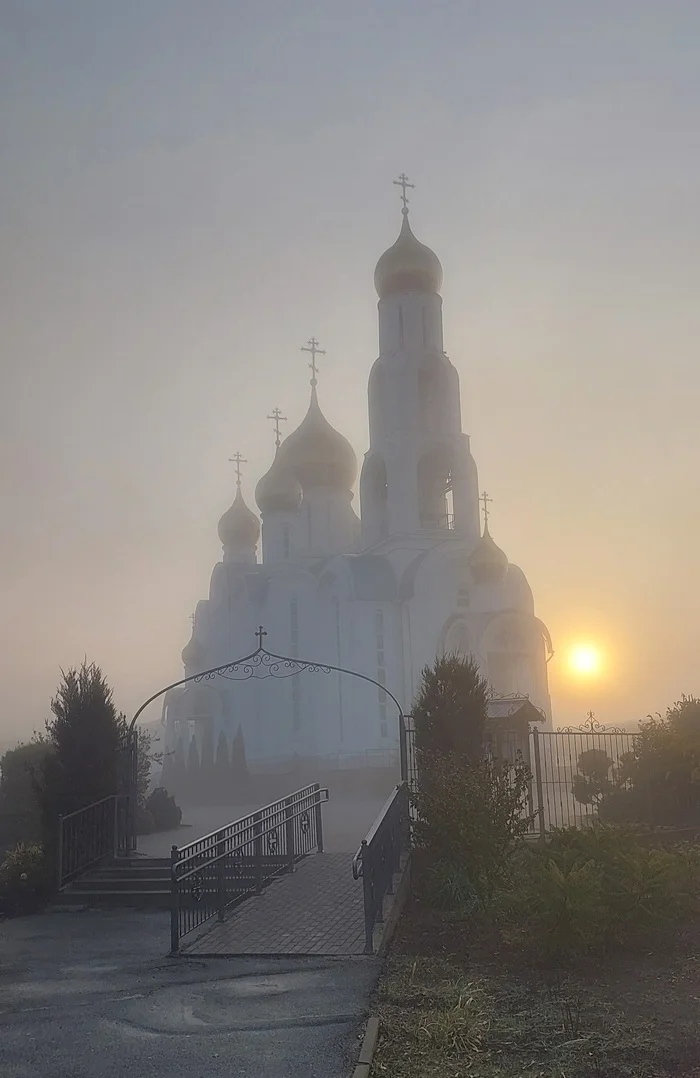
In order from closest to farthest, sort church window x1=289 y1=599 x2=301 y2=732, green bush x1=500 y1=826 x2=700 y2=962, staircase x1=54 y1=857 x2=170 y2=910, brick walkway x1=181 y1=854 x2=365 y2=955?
1. green bush x1=500 y1=826 x2=700 y2=962
2. brick walkway x1=181 y1=854 x2=365 y2=955
3. staircase x1=54 y1=857 x2=170 y2=910
4. church window x1=289 y1=599 x2=301 y2=732

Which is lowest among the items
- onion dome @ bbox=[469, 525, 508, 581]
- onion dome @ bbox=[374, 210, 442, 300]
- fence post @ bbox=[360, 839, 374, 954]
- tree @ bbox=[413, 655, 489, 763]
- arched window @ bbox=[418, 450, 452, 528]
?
fence post @ bbox=[360, 839, 374, 954]

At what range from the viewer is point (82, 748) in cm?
1490

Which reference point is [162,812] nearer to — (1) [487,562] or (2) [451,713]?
(2) [451,713]

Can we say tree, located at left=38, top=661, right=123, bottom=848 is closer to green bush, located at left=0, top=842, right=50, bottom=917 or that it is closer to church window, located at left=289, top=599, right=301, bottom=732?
green bush, located at left=0, top=842, right=50, bottom=917

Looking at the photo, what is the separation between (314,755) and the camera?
34.2m

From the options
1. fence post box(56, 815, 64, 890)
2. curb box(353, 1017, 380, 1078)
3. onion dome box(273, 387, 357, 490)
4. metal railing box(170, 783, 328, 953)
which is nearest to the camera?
curb box(353, 1017, 380, 1078)

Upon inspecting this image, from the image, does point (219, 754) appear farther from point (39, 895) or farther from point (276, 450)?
point (39, 895)

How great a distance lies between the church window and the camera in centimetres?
3625

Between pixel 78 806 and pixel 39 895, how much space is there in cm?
160

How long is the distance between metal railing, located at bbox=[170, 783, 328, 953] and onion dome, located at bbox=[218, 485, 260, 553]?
3234cm

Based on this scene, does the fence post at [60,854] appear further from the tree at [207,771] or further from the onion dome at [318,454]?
the onion dome at [318,454]

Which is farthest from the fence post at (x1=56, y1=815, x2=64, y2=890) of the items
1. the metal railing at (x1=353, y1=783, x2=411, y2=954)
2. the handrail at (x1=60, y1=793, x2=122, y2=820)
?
the metal railing at (x1=353, y1=783, x2=411, y2=954)

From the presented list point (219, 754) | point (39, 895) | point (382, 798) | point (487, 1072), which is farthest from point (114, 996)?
point (219, 754)

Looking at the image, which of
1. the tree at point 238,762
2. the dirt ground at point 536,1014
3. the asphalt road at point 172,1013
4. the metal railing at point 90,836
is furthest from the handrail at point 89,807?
the tree at point 238,762
